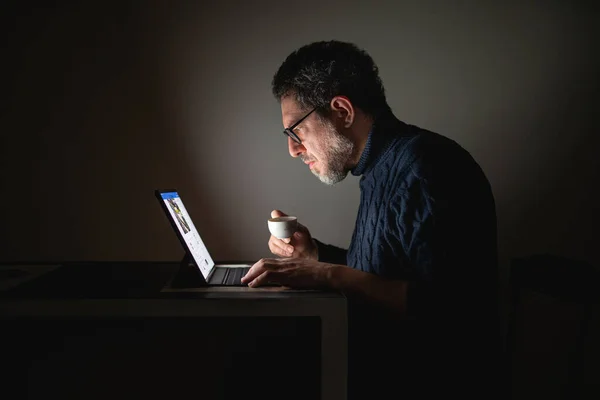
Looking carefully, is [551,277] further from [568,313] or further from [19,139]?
[19,139]

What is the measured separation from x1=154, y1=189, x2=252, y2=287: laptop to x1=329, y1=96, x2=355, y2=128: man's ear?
535mm

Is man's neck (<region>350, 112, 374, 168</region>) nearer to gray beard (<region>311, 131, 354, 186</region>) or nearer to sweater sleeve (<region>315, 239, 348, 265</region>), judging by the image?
gray beard (<region>311, 131, 354, 186</region>)

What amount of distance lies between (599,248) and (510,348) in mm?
626

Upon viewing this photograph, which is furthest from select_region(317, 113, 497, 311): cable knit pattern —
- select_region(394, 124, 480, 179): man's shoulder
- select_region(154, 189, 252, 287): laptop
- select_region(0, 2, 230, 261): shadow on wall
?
select_region(0, 2, 230, 261): shadow on wall

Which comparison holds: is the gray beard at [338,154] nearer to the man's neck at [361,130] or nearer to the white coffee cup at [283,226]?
the man's neck at [361,130]

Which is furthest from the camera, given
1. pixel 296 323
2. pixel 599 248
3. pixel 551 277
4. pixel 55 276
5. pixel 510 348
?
pixel 599 248

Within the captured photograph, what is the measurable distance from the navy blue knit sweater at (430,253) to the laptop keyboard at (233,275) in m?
0.31

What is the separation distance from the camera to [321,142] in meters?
1.29

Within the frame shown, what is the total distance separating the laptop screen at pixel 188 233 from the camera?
3.65 ft

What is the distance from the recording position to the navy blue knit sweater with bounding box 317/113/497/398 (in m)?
0.94

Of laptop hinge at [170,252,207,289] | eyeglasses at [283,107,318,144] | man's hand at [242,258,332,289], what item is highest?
eyeglasses at [283,107,318,144]

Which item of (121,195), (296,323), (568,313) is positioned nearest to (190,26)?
(121,195)

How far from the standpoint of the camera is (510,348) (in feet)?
5.86

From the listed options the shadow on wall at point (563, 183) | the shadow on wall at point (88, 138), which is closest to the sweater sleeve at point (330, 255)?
the shadow on wall at point (88, 138)
